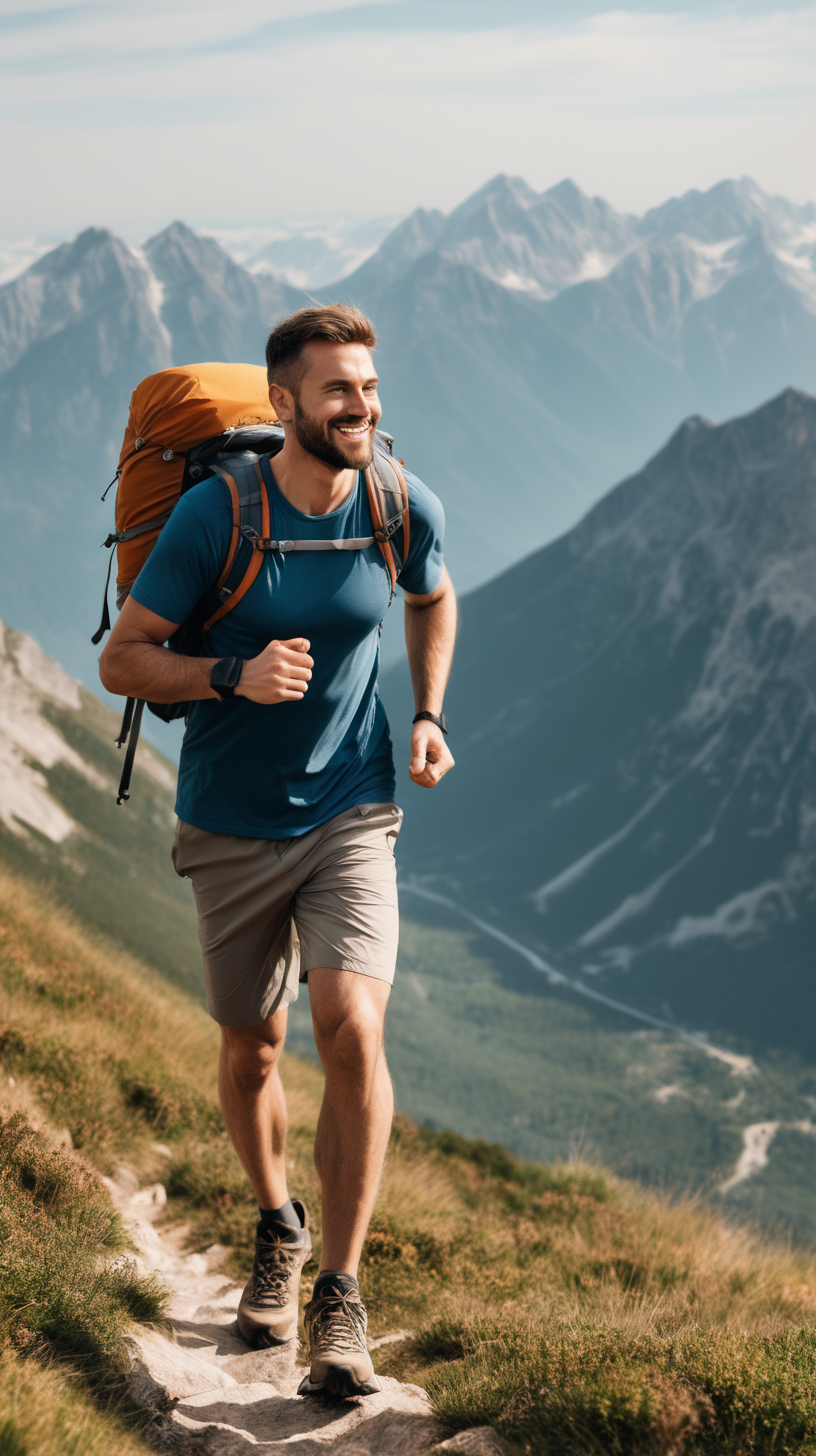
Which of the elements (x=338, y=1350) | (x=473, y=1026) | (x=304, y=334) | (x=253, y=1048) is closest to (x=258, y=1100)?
(x=253, y=1048)

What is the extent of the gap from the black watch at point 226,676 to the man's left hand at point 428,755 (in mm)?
857

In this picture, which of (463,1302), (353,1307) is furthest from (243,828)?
(463,1302)

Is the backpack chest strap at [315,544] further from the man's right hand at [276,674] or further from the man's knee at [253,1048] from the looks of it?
the man's knee at [253,1048]

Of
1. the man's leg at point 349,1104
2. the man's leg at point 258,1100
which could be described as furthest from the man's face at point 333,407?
the man's leg at point 258,1100

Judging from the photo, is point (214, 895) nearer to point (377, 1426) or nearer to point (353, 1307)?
point (353, 1307)

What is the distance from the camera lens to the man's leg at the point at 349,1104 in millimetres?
4301

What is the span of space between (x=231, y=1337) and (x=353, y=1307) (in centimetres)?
122

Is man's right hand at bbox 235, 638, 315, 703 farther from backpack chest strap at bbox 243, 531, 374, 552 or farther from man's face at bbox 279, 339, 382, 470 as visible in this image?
man's face at bbox 279, 339, 382, 470

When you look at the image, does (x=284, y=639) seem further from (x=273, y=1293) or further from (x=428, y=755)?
(x=273, y=1293)

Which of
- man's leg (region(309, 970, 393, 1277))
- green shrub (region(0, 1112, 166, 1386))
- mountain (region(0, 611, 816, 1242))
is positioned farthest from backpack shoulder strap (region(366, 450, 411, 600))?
mountain (region(0, 611, 816, 1242))

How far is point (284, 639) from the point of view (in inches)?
171

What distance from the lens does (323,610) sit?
4367mm

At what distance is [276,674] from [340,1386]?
2599 mm

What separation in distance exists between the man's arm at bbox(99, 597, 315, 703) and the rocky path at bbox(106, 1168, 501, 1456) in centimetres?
251
